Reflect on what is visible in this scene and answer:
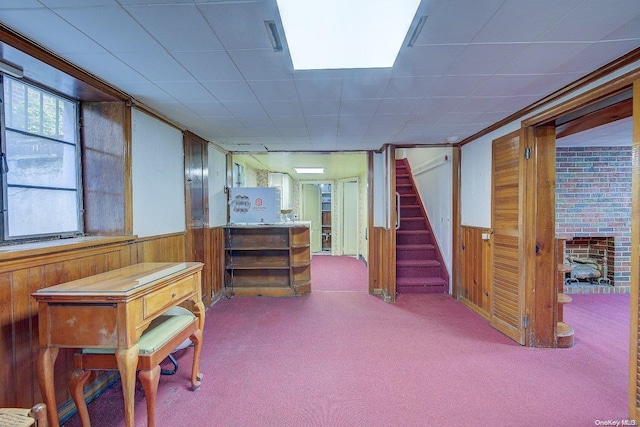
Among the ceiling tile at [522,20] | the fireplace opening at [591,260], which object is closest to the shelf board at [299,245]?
the ceiling tile at [522,20]

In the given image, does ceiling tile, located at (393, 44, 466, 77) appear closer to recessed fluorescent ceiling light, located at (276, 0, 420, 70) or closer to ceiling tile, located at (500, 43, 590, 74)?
recessed fluorescent ceiling light, located at (276, 0, 420, 70)

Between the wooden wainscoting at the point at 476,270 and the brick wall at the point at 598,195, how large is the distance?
1.62 m

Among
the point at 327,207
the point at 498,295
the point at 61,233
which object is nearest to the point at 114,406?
the point at 61,233

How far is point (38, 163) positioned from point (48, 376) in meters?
1.30

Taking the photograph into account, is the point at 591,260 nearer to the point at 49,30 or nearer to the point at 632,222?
the point at 632,222

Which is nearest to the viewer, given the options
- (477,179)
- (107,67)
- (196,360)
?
(107,67)

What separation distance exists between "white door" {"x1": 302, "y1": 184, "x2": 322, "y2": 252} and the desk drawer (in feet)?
21.3

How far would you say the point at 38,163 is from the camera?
6.23 ft

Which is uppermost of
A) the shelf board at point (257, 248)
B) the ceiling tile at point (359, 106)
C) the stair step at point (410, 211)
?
the ceiling tile at point (359, 106)

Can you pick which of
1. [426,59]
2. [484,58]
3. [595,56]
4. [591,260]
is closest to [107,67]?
[426,59]

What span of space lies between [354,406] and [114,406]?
1569 millimetres

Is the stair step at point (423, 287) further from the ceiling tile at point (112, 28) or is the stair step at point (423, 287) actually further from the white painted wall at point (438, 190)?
the ceiling tile at point (112, 28)

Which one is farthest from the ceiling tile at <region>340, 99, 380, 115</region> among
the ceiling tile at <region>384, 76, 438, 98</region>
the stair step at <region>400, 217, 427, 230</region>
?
the stair step at <region>400, 217, 427, 230</region>

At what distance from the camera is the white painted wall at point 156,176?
2443mm
